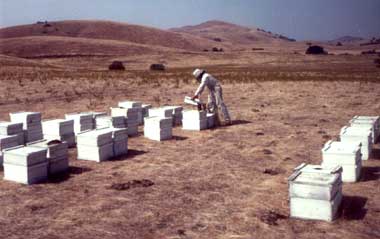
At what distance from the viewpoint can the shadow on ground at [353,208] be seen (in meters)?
7.60

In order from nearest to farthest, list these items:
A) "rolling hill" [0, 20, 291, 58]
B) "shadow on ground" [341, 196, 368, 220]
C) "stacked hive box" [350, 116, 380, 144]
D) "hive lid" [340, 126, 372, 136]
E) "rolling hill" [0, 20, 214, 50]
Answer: "shadow on ground" [341, 196, 368, 220], "hive lid" [340, 126, 372, 136], "stacked hive box" [350, 116, 380, 144], "rolling hill" [0, 20, 291, 58], "rolling hill" [0, 20, 214, 50]

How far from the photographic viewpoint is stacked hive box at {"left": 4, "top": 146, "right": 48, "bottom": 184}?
31.9 ft

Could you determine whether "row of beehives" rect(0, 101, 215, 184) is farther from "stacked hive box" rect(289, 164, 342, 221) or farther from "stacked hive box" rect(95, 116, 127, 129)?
"stacked hive box" rect(289, 164, 342, 221)

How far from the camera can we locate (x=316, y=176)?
7.85 meters

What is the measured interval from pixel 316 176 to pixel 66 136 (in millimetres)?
8491

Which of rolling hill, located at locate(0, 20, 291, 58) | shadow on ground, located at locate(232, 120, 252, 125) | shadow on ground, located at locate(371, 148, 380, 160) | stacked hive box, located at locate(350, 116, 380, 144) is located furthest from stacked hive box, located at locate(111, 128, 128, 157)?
rolling hill, located at locate(0, 20, 291, 58)

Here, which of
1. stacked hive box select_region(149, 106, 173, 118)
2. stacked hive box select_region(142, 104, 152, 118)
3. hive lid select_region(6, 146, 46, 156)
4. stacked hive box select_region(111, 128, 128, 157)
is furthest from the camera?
stacked hive box select_region(142, 104, 152, 118)

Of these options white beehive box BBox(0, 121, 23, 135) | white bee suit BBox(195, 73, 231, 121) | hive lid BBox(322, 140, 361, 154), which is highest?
white bee suit BBox(195, 73, 231, 121)

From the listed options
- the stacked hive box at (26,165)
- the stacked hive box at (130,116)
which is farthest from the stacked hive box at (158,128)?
the stacked hive box at (26,165)

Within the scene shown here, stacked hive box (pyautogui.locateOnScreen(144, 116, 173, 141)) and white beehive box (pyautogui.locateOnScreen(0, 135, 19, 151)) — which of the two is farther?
stacked hive box (pyautogui.locateOnScreen(144, 116, 173, 141))

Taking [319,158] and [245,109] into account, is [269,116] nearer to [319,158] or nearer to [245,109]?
[245,109]

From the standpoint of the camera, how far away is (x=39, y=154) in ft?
32.8

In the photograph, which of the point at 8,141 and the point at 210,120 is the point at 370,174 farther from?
the point at 8,141

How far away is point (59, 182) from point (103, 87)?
21.0 meters
